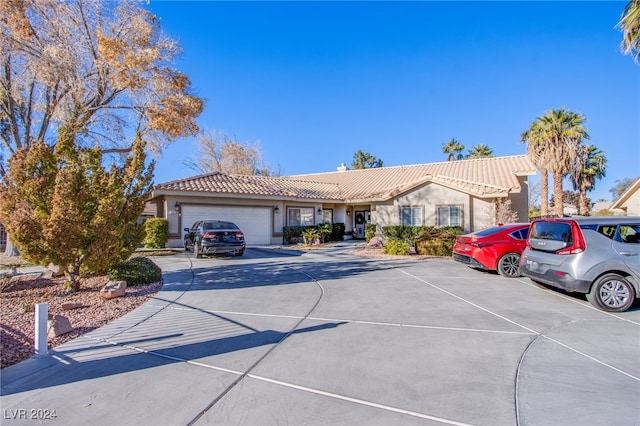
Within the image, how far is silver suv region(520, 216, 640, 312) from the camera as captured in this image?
6.41 metres

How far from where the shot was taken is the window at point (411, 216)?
19.5 m

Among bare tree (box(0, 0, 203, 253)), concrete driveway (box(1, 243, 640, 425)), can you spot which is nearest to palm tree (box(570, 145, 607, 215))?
concrete driveway (box(1, 243, 640, 425))

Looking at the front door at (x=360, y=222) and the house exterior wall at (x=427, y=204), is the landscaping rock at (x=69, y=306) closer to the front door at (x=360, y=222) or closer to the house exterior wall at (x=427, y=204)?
the house exterior wall at (x=427, y=204)

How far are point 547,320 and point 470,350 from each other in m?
2.31

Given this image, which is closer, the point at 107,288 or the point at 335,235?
the point at 107,288

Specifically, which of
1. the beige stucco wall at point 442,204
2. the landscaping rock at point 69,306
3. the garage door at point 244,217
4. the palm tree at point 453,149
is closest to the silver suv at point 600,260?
the landscaping rock at point 69,306

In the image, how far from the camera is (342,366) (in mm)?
4066

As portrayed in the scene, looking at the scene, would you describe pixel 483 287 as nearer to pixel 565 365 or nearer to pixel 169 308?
pixel 565 365

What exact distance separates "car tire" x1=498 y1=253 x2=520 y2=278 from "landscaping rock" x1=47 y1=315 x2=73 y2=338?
10224 millimetres

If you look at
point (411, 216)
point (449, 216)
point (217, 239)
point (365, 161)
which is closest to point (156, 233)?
point (217, 239)

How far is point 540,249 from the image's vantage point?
294 inches

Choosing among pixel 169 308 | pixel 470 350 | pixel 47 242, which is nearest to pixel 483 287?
pixel 470 350

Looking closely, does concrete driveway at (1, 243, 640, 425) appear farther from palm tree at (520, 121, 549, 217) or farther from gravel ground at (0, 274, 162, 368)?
palm tree at (520, 121, 549, 217)

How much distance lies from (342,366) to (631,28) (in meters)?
14.8
